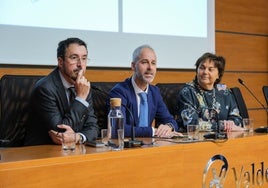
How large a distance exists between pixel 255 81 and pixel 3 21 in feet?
9.81

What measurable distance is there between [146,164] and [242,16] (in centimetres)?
327

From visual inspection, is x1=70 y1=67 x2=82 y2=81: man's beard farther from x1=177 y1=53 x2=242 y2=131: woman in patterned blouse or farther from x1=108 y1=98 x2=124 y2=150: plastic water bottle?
x1=177 y1=53 x2=242 y2=131: woman in patterned blouse

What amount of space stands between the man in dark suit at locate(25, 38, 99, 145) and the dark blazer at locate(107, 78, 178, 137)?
11.2 inches

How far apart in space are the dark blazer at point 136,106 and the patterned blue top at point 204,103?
0.46ft

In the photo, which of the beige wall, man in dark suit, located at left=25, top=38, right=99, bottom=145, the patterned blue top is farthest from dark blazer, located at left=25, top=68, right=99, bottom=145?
the beige wall

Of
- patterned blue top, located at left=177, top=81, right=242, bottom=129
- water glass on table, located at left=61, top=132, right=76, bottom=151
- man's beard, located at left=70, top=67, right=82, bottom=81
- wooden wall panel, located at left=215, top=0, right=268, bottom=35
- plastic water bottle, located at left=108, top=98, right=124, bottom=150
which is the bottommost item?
water glass on table, located at left=61, top=132, right=76, bottom=151

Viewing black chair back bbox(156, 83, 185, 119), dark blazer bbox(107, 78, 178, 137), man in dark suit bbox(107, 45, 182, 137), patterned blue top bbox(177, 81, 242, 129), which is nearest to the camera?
dark blazer bbox(107, 78, 178, 137)

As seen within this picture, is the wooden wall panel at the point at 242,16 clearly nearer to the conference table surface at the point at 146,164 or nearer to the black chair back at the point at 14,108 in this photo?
the conference table surface at the point at 146,164

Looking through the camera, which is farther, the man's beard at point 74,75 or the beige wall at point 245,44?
the beige wall at point 245,44

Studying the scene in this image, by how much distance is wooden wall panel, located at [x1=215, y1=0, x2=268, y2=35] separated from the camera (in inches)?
167

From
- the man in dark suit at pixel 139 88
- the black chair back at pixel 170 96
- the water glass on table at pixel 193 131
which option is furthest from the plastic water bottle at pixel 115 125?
the black chair back at pixel 170 96

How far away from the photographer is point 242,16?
4445 mm

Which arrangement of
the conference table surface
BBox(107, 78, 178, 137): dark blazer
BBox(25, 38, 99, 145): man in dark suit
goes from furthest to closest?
1. BBox(107, 78, 178, 137): dark blazer
2. BBox(25, 38, 99, 145): man in dark suit
3. the conference table surface

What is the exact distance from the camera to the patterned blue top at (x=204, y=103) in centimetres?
277
